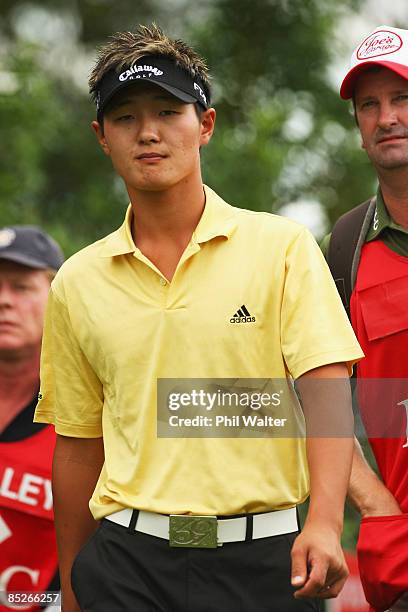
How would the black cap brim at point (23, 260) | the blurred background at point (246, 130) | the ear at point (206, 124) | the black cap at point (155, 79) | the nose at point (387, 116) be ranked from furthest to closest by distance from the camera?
the blurred background at point (246, 130)
the black cap brim at point (23, 260)
the nose at point (387, 116)
the ear at point (206, 124)
the black cap at point (155, 79)

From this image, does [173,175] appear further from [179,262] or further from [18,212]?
[18,212]

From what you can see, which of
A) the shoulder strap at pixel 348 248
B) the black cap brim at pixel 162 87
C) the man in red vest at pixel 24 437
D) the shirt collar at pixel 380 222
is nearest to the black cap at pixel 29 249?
the man in red vest at pixel 24 437

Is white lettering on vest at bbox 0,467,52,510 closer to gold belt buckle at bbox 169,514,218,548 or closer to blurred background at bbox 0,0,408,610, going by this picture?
gold belt buckle at bbox 169,514,218,548

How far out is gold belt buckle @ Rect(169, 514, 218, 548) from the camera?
4586mm

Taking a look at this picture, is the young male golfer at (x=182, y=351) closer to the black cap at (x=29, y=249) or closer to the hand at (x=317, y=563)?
the hand at (x=317, y=563)

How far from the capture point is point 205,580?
462cm

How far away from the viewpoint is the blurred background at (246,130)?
1154 cm

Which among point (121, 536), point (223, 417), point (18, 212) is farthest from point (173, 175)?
point (18, 212)

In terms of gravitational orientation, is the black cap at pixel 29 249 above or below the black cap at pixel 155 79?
below

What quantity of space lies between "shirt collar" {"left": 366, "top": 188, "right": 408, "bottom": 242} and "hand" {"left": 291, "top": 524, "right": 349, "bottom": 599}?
152 cm

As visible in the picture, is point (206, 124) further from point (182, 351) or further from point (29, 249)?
point (29, 249)

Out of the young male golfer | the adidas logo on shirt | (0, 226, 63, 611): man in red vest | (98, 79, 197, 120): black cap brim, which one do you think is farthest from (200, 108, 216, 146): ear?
(0, 226, 63, 611): man in red vest

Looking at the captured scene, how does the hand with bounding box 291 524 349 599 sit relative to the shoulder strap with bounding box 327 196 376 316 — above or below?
below

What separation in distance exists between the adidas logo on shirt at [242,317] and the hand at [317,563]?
2.35 feet
